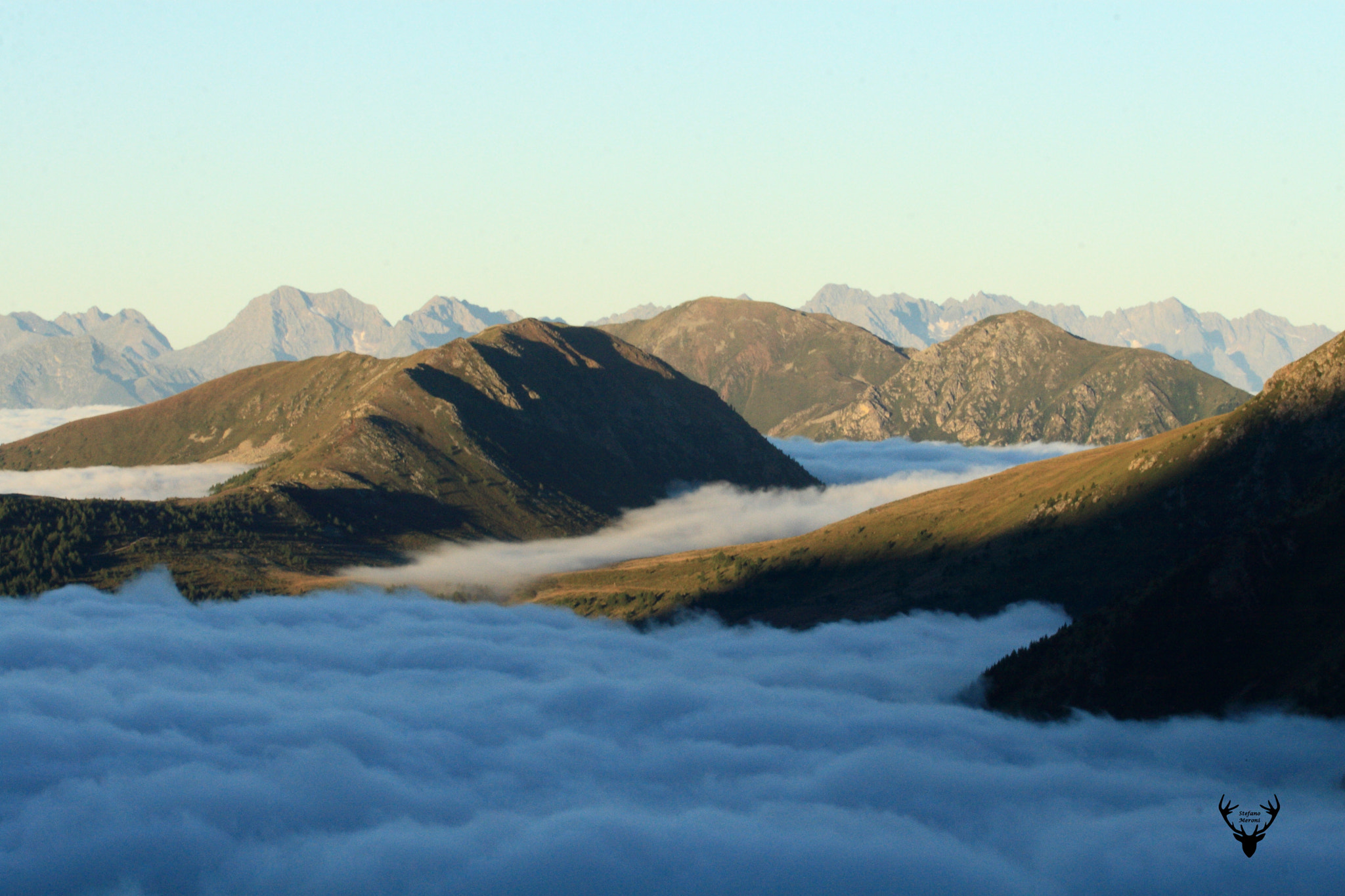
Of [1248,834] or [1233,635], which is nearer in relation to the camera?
→ [1248,834]

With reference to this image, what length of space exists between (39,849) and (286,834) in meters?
32.2

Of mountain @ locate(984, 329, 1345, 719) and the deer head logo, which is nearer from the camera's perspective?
the deer head logo

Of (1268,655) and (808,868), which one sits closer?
(808,868)

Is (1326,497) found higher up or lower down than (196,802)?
higher up

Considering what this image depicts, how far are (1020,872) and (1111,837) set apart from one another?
11.4 m

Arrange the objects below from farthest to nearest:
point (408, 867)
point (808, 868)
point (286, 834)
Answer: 1. point (286, 834)
2. point (408, 867)
3. point (808, 868)

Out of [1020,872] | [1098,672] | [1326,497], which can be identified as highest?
[1326,497]

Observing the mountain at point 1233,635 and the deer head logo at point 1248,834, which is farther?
the mountain at point 1233,635

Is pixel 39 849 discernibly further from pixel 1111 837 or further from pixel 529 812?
pixel 1111 837

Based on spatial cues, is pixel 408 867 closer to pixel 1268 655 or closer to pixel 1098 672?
pixel 1098 672

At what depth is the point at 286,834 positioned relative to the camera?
191m

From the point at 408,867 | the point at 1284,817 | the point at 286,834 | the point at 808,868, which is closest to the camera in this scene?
the point at 1284,817

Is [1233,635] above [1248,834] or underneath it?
above

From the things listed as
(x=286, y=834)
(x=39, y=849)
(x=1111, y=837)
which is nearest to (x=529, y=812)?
(x=286, y=834)
